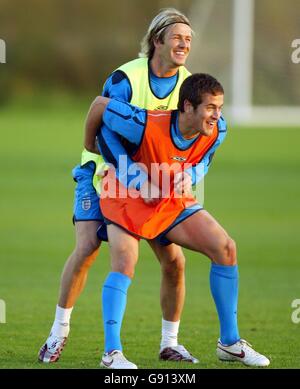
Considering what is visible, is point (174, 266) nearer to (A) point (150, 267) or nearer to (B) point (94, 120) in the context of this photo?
(B) point (94, 120)

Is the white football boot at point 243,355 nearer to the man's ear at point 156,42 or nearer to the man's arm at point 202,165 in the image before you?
the man's arm at point 202,165

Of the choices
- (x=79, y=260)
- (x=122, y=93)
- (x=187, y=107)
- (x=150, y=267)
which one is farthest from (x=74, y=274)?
(x=150, y=267)

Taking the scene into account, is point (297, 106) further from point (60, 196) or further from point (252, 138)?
point (60, 196)

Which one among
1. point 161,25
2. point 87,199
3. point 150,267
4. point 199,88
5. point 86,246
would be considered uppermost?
point 161,25

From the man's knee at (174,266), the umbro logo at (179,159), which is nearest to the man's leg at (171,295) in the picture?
the man's knee at (174,266)

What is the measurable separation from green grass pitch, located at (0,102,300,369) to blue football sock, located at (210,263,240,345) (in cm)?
29

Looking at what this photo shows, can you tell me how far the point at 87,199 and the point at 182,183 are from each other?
0.90 meters

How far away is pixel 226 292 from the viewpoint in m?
7.86

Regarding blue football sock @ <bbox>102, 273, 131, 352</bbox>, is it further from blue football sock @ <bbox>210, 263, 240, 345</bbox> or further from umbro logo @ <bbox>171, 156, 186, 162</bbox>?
umbro logo @ <bbox>171, 156, 186, 162</bbox>

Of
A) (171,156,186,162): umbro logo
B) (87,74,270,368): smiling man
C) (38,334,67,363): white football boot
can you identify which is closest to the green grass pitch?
(38,334,67,363): white football boot

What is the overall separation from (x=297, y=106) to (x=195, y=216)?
29.7 meters

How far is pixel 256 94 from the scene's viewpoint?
120ft

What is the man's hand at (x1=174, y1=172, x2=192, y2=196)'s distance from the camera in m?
7.81

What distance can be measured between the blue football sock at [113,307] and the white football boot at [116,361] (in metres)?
0.04
